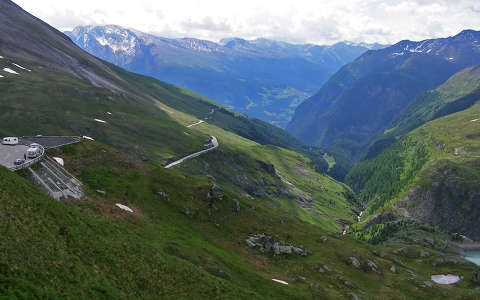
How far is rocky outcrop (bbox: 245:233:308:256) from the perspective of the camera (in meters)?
87.6

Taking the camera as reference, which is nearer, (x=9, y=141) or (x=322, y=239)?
(x=9, y=141)

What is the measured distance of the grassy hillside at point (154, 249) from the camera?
3941 centimetres

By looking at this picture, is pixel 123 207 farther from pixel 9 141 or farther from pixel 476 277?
pixel 476 277

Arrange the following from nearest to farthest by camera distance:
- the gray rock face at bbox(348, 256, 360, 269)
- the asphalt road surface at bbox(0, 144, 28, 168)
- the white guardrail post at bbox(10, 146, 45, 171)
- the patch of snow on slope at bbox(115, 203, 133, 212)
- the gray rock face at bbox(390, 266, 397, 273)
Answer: the white guardrail post at bbox(10, 146, 45, 171)
the asphalt road surface at bbox(0, 144, 28, 168)
the patch of snow on slope at bbox(115, 203, 133, 212)
the gray rock face at bbox(348, 256, 360, 269)
the gray rock face at bbox(390, 266, 397, 273)

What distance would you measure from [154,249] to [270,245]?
38.3 metres

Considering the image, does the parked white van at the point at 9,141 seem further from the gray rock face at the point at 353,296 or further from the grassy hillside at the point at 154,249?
the gray rock face at the point at 353,296

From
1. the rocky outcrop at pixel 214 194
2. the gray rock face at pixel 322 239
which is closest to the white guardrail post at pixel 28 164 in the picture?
the rocky outcrop at pixel 214 194

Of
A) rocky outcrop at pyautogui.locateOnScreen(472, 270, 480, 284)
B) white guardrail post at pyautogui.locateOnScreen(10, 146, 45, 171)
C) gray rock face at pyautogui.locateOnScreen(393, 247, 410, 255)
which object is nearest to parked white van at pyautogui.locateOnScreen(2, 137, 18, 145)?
white guardrail post at pyautogui.locateOnScreen(10, 146, 45, 171)

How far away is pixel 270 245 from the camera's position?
8900 cm

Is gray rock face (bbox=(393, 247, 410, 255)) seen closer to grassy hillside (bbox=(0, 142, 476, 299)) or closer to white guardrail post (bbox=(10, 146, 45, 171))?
grassy hillside (bbox=(0, 142, 476, 299))

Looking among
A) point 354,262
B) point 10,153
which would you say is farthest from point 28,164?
point 354,262

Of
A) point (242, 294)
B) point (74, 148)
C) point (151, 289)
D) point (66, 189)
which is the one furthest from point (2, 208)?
point (74, 148)

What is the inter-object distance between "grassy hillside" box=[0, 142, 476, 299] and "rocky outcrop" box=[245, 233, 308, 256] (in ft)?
5.95

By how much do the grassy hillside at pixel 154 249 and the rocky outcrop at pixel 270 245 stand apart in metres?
1.81
